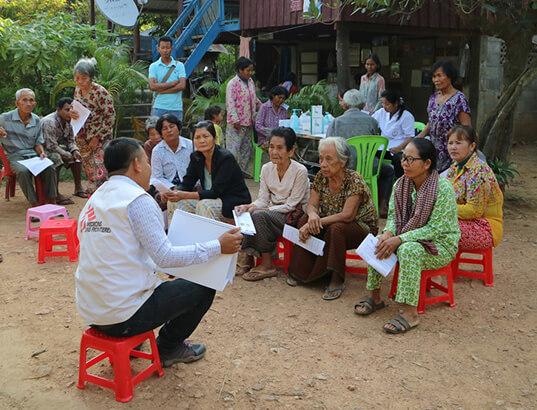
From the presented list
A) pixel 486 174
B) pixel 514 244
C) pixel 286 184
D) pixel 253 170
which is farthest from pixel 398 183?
pixel 253 170

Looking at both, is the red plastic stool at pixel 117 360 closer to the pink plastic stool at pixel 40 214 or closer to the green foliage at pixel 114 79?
the pink plastic stool at pixel 40 214

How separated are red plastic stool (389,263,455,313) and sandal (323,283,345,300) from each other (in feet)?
1.22

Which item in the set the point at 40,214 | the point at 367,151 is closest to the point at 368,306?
the point at 367,151

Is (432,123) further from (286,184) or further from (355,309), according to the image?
(355,309)

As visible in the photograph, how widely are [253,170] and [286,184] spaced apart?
4133mm

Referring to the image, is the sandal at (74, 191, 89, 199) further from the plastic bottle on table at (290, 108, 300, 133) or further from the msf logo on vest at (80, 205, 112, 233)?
the msf logo on vest at (80, 205, 112, 233)

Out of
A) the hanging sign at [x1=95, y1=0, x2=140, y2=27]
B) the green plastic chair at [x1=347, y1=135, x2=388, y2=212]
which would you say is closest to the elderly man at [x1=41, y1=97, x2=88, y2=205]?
the green plastic chair at [x1=347, y1=135, x2=388, y2=212]

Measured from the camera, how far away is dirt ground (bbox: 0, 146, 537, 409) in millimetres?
2900

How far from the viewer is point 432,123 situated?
17.5 feet

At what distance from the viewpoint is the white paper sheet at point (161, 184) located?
4998 millimetres

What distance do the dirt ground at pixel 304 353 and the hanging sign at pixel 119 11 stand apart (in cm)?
717

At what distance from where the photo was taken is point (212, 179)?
4.71m

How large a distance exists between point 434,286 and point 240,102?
446cm

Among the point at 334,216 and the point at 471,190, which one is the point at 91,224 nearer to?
the point at 334,216
